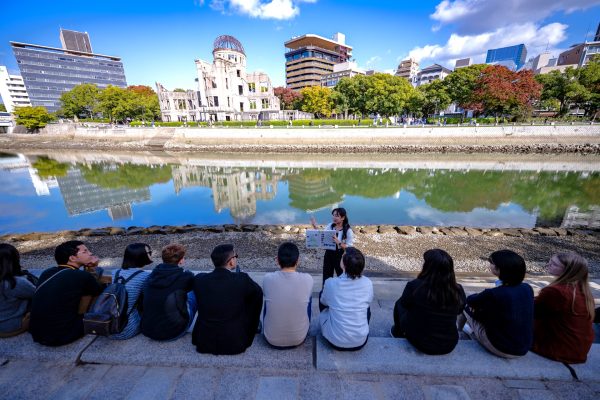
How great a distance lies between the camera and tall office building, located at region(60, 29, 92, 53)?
102 metres

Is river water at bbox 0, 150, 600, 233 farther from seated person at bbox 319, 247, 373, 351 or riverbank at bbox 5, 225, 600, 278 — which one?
seated person at bbox 319, 247, 373, 351

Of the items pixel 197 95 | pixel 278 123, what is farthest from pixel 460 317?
pixel 197 95

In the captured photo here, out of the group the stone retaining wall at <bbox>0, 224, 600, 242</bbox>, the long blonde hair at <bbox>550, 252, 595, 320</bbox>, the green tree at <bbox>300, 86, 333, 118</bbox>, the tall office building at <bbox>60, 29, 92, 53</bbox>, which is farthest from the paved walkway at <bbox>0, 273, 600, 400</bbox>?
the tall office building at <bbox>60, 29, 92, 53</bbox>

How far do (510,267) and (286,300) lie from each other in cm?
209

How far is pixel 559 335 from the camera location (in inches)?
98.8

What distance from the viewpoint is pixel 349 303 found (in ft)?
8.36

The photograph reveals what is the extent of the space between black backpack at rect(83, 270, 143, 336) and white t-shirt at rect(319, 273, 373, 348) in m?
2.20

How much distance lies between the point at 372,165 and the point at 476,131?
17982 millimetres

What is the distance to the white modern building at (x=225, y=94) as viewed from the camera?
169 feet

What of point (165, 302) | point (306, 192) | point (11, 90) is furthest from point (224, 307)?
point (11, 90)

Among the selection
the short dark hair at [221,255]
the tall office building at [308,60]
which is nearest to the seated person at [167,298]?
the short dark hair at [221,255]

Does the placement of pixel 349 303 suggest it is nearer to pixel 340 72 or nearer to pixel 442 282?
pixel 442 282

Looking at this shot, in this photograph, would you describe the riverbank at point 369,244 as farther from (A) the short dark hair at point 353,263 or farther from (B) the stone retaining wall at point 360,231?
(A) the short dark hair at point 353,263

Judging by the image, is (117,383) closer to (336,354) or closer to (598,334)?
(336,354)
